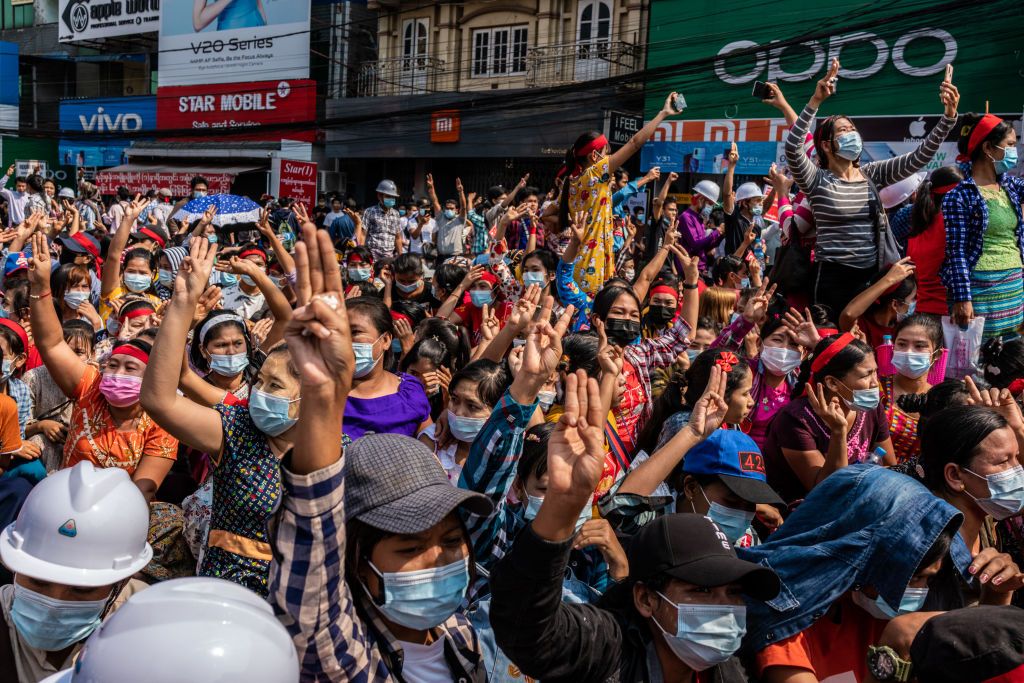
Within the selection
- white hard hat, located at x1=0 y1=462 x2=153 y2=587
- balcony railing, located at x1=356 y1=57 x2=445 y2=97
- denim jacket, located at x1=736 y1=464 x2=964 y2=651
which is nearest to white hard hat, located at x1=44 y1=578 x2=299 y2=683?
white hard hat, located at x1=0 y1=462 x2=153 y2=587

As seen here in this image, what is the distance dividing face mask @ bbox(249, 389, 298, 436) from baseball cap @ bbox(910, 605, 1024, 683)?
6.00 ft

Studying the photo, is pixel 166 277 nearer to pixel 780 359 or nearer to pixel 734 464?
pixel 780 359

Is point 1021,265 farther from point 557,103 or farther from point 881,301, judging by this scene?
point 557,103

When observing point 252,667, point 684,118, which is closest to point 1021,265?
point 252,667

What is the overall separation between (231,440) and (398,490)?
0.94m

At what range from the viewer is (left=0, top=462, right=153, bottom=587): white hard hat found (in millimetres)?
2148

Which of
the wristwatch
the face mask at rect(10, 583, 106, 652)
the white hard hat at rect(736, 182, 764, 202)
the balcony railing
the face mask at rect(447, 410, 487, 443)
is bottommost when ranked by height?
the wristwatch

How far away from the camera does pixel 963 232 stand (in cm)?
506

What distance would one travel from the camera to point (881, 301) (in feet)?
17.5

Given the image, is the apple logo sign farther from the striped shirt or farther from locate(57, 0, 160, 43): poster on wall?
locate(57, 0, 160, 43): poster on wall

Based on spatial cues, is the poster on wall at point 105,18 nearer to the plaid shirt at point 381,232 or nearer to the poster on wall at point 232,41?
the poster on wall at point 232,41

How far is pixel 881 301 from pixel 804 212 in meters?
0.71

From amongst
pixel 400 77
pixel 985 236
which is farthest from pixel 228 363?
pixel 400 77

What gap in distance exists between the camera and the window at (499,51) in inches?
908
